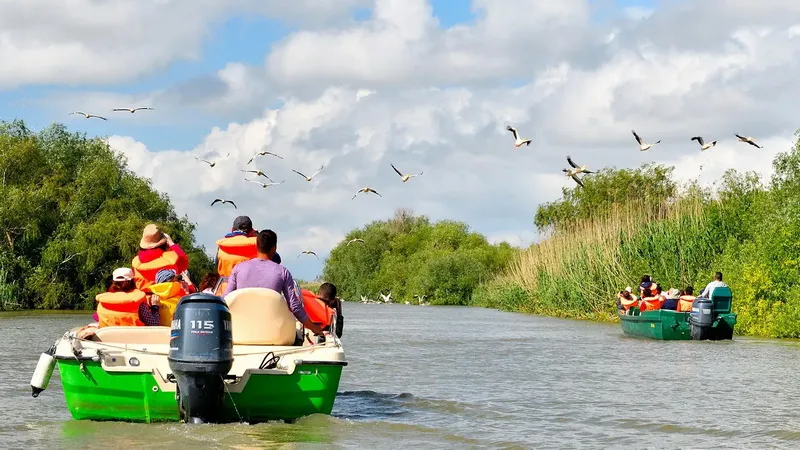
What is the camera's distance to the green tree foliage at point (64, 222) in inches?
1890

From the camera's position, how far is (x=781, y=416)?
14.2 meters

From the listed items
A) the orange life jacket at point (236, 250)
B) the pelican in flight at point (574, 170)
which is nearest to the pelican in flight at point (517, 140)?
the pelican in flight at point (574, 170)

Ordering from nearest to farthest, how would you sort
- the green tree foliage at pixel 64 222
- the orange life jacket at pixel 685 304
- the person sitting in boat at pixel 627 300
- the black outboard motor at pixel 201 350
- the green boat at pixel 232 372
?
the black outboard motor at pixel 201 350 < the green boat at pixel 232 372 < the orange life jacket at pixel 685 304 < the person sitting in boat at pixel 627 300 < the green tree foliage at pixel 64 222

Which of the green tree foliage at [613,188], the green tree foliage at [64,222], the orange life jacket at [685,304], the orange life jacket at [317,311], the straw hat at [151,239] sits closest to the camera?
the straw hat at [151,239]

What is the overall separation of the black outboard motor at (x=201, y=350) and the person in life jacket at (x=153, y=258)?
200 cm

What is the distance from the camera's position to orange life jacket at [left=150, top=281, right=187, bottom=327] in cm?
1237

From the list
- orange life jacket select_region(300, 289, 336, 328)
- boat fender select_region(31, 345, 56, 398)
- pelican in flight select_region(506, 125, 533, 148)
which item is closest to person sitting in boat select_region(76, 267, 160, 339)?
boat fender select_region(31, 345, 56, 398)

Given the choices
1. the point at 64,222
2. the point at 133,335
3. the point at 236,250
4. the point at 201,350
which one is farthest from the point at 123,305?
the point at 64,222

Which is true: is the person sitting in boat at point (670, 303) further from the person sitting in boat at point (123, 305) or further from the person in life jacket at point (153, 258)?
the person sitting in boat at point (123, 305)

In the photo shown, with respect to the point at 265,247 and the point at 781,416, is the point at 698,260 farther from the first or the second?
the point at 265,247

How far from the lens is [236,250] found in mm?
13195

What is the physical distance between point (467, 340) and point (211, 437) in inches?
839

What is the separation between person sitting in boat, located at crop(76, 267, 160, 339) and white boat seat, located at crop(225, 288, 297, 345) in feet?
3.96

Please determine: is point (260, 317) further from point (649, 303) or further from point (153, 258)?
point (649, 303)
